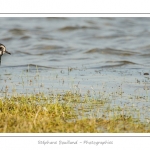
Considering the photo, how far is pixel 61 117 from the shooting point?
8188 mm

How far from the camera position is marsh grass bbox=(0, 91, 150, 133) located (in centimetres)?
744

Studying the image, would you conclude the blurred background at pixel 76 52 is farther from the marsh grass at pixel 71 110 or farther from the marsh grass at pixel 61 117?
the marsh grass at pixel 61 117

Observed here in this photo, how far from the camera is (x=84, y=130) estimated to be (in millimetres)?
7414

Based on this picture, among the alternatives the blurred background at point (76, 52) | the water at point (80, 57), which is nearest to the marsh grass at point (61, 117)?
the water at point (80, 57)

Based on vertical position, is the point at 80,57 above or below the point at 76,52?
below

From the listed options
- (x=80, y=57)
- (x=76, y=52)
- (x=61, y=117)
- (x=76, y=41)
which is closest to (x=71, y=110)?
(x=61, y=117)

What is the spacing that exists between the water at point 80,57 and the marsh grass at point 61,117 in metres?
0.67

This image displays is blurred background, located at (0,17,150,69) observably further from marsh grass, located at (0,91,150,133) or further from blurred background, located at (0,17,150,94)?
marsh grass, located at (0,91,150,133)

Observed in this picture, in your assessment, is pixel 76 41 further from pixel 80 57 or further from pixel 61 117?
pixel 61 117

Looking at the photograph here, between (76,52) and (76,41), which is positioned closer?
(76,52)

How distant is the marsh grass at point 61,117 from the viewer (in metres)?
7.44

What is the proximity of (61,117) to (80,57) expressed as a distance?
7670mm
